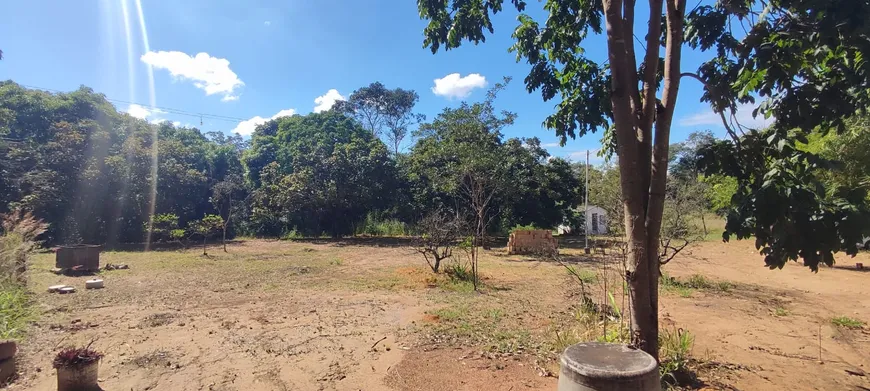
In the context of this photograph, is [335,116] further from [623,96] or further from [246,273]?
[623,96]

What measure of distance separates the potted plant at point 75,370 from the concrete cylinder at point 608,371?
3667 mm

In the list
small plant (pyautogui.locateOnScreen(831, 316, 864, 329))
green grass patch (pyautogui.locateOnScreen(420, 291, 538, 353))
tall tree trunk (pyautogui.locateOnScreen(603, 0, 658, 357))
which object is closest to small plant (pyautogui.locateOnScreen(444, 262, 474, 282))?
green grass patch (pyautogui.locateOnScreen(420, 291, 538, 353))

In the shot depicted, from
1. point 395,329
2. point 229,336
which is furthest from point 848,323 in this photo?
point 229,336

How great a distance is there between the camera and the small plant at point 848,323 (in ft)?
18.2

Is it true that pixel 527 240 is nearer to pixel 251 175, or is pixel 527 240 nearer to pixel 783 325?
pixel 783 325

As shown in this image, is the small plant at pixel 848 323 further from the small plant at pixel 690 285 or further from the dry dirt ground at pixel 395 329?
the small plant at pixel 690 285

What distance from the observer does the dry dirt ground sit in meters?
3.89

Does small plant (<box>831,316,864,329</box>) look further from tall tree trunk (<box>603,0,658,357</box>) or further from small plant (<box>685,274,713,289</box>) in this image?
tall tree trunk (<box>603,0,658,357</box>)

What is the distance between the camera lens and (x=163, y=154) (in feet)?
62.7

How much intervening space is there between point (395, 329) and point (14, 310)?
4973mm

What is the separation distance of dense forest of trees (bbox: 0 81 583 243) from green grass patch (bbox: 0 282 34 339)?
28.4 feet

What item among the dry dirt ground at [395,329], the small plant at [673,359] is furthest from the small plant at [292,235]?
the small plant at [673,359]

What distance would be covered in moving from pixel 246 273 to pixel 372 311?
521 cm

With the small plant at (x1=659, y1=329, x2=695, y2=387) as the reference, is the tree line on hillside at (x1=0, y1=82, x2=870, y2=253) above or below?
above
